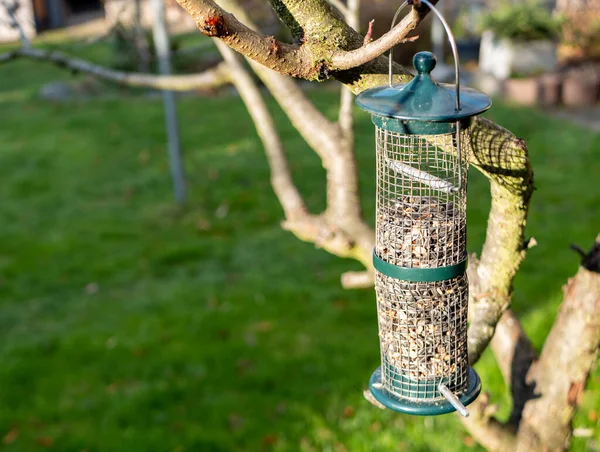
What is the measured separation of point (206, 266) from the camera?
7.02 metres

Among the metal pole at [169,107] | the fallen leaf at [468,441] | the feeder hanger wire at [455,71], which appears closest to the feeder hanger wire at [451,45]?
the feeder hanger wire at [455,71]

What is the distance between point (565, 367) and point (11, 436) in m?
3.46

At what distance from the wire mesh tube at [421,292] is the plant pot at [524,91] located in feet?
31.4

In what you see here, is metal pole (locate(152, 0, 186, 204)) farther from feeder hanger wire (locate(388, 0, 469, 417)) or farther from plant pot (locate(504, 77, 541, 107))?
plant pot (locate(504, 77, 541, 107))

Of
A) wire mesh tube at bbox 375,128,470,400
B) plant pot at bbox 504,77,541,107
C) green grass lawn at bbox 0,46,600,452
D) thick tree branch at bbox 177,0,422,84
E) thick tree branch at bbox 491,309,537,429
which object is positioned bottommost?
green grass lawn at bbox 0,46,600,452

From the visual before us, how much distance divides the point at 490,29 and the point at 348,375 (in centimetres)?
913

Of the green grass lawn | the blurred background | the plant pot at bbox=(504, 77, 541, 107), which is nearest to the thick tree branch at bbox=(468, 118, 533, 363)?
the blurred background

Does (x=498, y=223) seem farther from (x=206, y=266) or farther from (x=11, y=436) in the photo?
(x=206, y=266)

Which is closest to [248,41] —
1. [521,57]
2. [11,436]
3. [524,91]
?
[11,436]

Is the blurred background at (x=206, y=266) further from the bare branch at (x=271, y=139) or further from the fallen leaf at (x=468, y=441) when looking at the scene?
the bare branch at (x=271, y=139)

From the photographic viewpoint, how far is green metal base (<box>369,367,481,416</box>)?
7.95 feet

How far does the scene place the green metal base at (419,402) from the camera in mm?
2422

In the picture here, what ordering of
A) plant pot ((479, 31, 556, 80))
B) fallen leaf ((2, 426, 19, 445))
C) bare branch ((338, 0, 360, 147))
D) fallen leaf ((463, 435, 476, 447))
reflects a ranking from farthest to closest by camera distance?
plant pot ((479, 31, 556, 80)) → fallen leaf ((2, 426, 19, 445)) → fallen leaf ((463, 435, 476, 447)) → bare branch ((338, 0, 360, 147))

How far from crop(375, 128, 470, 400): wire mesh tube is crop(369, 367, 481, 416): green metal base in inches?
1.1
